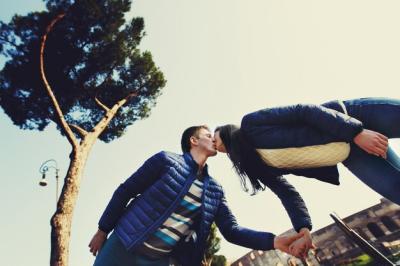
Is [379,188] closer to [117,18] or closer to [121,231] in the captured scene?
[121,231]

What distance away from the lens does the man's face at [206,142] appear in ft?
8.61

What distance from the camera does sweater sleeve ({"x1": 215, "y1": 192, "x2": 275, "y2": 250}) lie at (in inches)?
87.0

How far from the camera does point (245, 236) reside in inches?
90.2

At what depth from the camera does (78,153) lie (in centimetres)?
786

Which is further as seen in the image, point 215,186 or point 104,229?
point 215,186

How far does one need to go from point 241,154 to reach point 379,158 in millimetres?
963

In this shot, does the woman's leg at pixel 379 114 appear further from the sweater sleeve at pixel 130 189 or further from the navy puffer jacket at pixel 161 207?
the sweater sleeve at pixel 130 189

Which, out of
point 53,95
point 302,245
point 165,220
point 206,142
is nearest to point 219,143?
point 206,142

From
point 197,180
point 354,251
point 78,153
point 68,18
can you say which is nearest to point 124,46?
point 68,18

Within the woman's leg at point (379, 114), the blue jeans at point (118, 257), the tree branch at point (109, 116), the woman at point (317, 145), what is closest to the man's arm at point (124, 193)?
the blue jeans at point (118, 257)

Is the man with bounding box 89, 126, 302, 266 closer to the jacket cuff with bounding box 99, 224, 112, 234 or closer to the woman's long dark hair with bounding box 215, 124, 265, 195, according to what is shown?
the jacket cuff with bounding box 99, 224, 112, 234

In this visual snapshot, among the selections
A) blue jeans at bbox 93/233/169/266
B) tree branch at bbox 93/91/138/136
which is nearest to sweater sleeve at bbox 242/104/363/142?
blue jeans at bbox 93/233/169/266

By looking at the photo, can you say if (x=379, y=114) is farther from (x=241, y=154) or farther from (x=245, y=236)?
(x=245, y=236)

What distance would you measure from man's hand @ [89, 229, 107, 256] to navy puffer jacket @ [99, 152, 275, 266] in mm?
45
